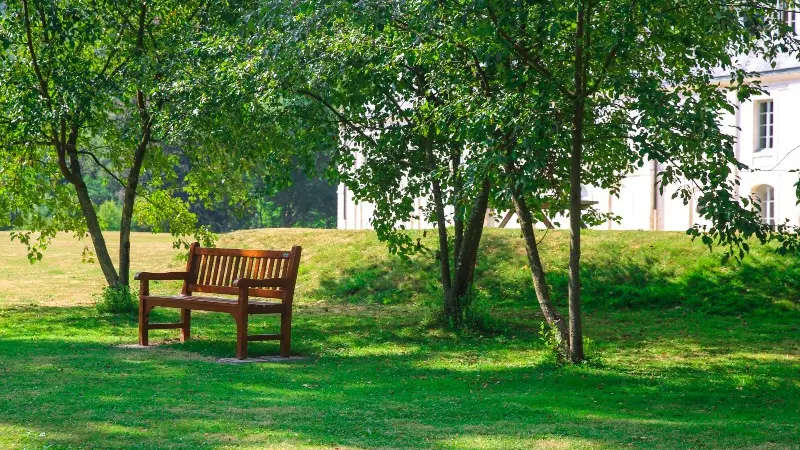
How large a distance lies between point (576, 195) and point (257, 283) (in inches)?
134

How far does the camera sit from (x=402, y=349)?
12.4 meters

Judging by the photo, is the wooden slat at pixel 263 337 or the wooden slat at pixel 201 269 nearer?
the wooden slat at pixel 263 337

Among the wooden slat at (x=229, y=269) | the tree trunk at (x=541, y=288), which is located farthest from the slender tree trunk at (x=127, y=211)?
the tree trunk at (x=541, y=288)

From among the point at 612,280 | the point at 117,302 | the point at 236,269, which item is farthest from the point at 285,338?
the point at 612,280

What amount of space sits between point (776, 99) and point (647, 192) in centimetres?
398

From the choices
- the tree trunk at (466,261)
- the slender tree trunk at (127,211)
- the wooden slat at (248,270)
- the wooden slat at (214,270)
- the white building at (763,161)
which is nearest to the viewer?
the wooden slat at (248,270)

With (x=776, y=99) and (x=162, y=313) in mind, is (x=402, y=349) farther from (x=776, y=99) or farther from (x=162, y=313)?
(x=776, y=99)

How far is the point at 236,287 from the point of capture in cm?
1159

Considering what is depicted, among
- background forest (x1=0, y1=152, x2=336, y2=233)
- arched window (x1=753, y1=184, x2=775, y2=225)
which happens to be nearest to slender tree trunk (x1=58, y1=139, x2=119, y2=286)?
arched window (x1=753, y1=184, x2=775, y2=225)

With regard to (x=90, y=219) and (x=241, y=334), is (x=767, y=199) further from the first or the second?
(x=241, y=334)

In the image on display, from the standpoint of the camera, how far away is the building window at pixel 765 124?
25797 mm

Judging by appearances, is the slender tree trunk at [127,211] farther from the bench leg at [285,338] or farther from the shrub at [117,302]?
the bench leg at [285,338]

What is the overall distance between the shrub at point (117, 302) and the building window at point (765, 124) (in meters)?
16.2

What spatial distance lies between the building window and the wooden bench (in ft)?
54.7
